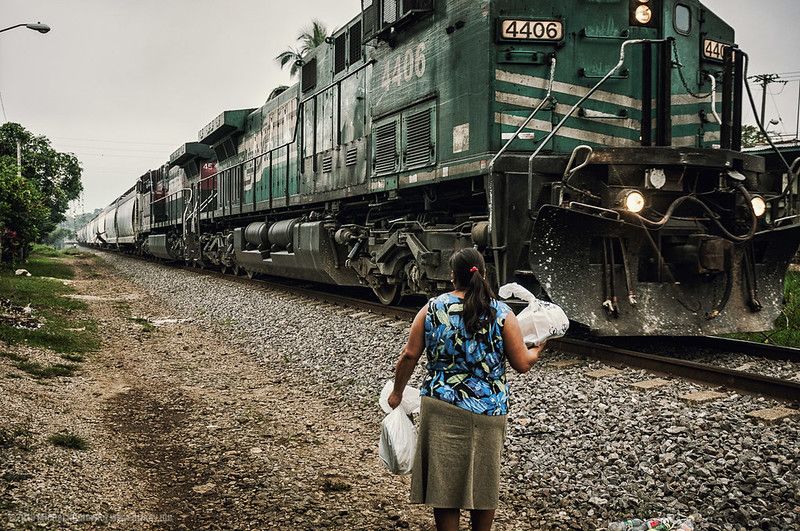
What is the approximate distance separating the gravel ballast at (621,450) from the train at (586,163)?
990 mm

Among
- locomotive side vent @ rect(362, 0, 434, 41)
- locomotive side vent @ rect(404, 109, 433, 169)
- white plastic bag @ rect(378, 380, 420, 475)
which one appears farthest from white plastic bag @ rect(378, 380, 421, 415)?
locomotive side vent @ rect(362, 0, 434, 41)

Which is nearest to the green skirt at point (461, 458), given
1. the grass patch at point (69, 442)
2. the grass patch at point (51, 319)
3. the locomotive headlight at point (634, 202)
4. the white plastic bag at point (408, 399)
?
the white plastic bag at point (408, 399)

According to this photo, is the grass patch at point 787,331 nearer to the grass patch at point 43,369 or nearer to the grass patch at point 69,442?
the grass patch at point 69,442

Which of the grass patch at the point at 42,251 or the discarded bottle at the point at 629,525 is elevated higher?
the grass patch at the point at 42,251

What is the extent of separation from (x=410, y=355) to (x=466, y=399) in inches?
11.6

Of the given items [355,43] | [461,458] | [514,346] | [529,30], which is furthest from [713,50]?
[461,458]

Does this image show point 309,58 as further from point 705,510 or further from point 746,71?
point 705,510

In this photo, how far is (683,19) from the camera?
288 inches

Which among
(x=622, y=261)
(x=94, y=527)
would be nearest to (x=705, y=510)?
(x=94, y=527)

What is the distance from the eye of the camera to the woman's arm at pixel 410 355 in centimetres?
301

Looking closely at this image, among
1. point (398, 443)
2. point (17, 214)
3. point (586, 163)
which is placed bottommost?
point (398, 443)

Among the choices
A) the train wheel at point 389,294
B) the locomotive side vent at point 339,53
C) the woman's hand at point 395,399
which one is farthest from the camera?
the locomotive side vent at point 339,53

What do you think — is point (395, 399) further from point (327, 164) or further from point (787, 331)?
point (327, 164)

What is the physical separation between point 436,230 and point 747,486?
4.72m
